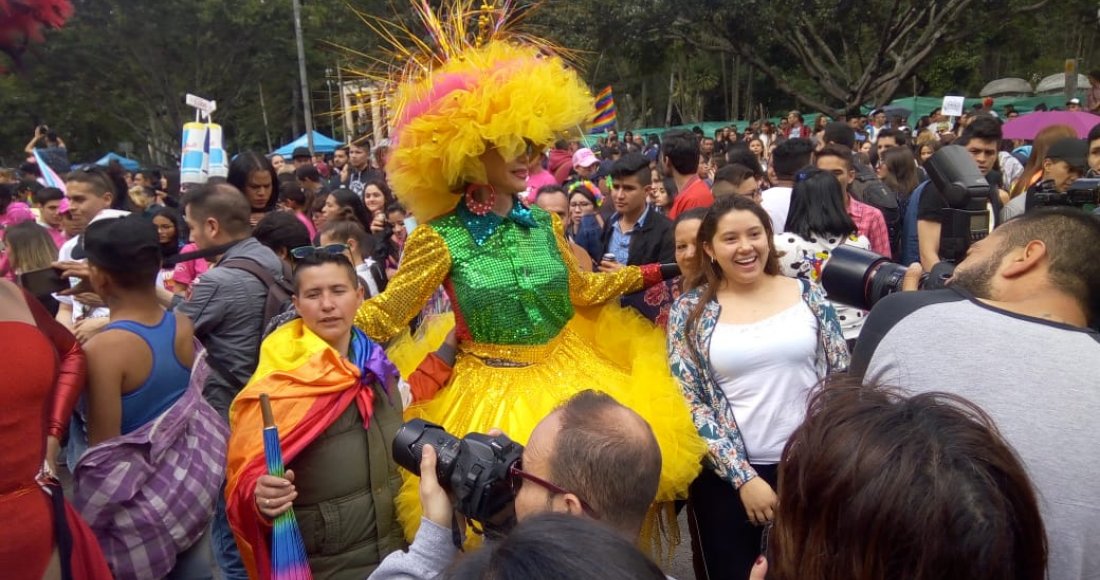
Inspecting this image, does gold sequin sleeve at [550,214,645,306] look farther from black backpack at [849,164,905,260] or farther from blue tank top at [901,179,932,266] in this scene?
black backpack at [849,164,905,260]

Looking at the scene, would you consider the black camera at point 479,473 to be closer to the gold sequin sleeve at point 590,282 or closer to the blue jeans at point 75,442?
the gold sequin sleeve at point 590,282

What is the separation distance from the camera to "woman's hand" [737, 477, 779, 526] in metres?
2.52

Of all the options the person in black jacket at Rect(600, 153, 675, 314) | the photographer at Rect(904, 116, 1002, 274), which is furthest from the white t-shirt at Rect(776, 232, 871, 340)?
the person in black jacket at Rect(600, 153, 675, 314)

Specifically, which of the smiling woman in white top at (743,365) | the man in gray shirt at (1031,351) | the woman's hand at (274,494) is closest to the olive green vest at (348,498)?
the woman's hand at (274,494)

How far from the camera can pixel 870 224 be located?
4.27 meters

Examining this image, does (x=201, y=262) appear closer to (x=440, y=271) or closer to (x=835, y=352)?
(x=440, y=271)

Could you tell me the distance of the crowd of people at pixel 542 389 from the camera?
43.0 inches

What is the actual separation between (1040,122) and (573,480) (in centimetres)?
1120

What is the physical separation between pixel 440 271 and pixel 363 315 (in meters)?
0.32

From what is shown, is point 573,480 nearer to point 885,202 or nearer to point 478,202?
point 478,202

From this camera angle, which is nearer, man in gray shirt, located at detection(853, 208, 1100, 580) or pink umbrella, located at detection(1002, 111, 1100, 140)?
man in gray shirt, located at detection(853, 208, 1100, 580)

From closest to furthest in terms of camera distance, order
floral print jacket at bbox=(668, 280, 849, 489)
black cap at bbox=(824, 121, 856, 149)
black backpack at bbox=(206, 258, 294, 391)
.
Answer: floral print jacket at bbox=(668, 280, 849, 489) < black backpack at bbox=(206, 258, 294, 391) < black cap at bbox=(824, 121, 856, 149)

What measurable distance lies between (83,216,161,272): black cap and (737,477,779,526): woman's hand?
217cm

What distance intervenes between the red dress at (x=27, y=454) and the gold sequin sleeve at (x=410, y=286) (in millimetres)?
976
